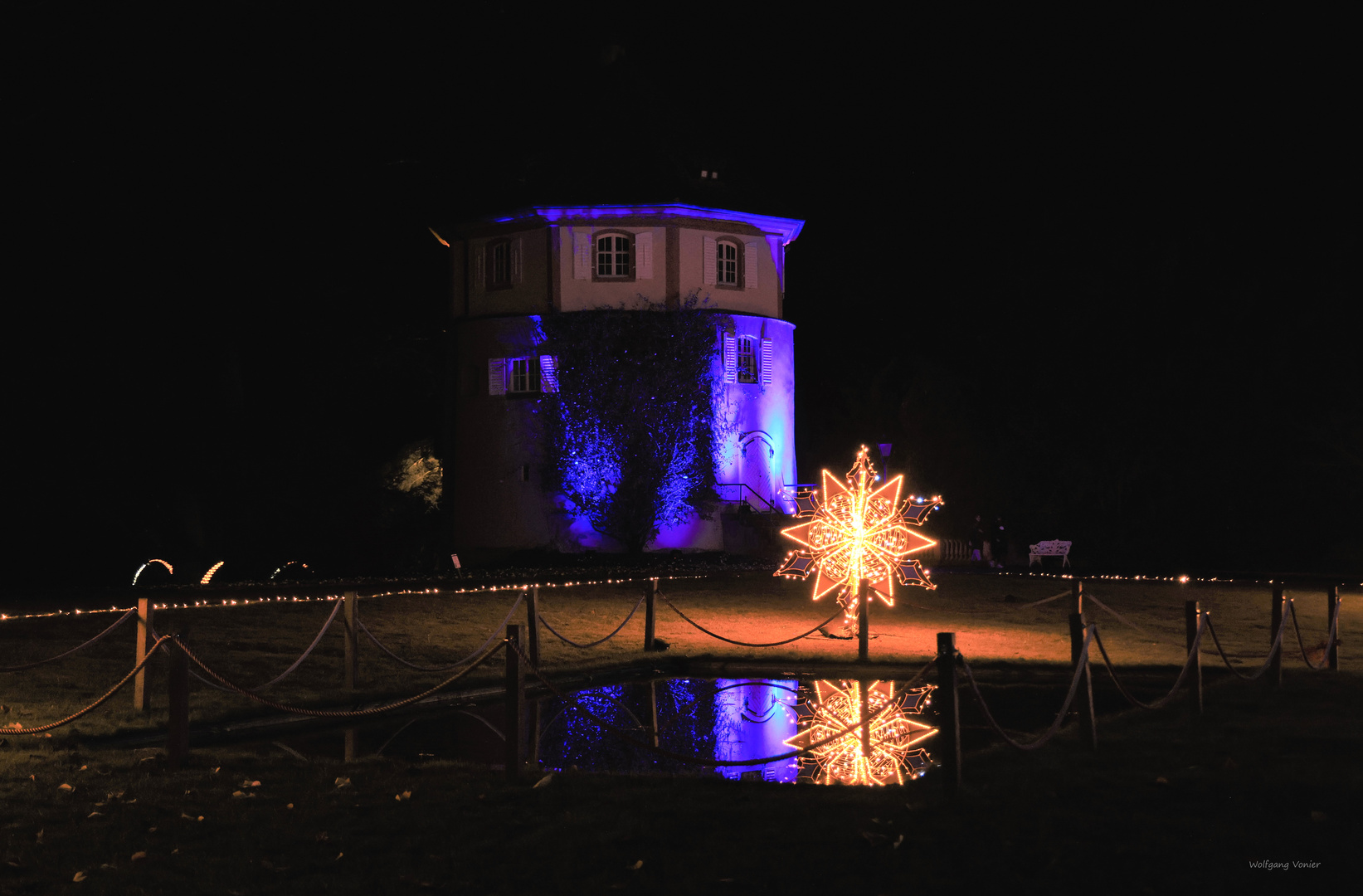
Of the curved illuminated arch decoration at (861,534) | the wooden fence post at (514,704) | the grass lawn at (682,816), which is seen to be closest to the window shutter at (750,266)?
the curved illuminated arch decoration at (861,534)

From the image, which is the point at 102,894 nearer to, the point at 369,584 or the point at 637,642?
the point at 637,642

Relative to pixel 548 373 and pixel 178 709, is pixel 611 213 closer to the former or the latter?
pixel 548 373

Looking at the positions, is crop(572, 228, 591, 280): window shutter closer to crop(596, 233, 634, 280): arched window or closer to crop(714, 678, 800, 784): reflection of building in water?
crop(596, 233, 634, 280): arched window

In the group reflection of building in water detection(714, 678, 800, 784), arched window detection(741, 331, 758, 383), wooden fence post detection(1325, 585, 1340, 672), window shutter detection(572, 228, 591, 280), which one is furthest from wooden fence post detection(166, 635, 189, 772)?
arched window detection(741, 331, 758, 383)

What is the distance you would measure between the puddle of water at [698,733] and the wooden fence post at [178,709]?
5.66ft

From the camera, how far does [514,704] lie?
1064 cm

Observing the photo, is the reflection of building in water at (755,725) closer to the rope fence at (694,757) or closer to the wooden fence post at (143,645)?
the rope fence at (694,757)

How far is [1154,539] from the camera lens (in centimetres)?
4456

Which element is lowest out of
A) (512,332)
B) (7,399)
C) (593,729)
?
(593,729)

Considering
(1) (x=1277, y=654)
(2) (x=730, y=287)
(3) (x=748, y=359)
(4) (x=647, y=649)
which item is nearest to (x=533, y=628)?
(4) (x=647, y=649)

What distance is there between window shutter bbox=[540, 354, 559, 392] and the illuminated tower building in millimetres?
50

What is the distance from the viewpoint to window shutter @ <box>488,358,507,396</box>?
42531 millimetres

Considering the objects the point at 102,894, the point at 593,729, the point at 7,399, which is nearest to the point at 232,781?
the point at 102,894

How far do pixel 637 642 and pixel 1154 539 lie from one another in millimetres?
29135
